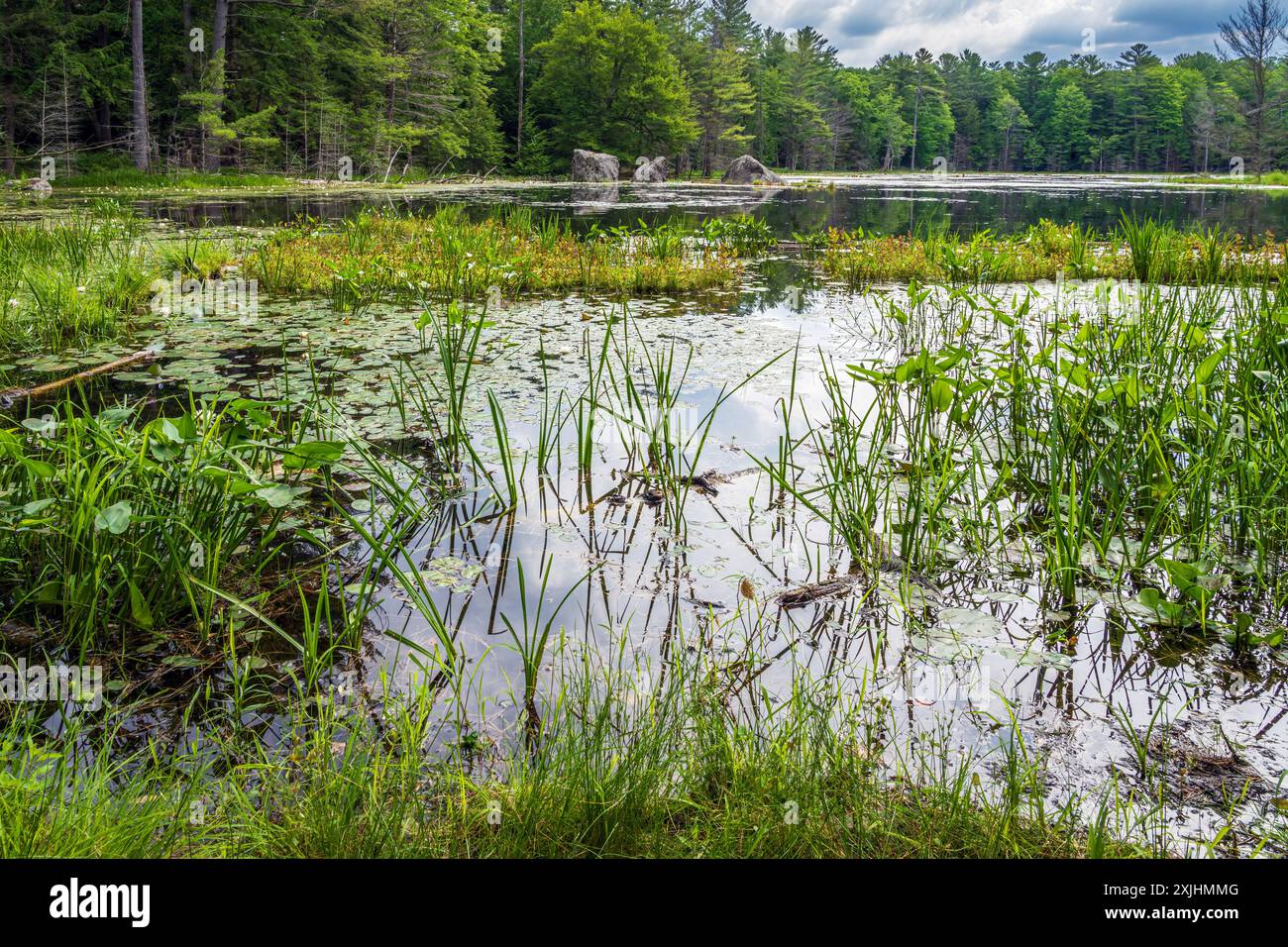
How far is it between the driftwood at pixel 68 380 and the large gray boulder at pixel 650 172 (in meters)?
32.9

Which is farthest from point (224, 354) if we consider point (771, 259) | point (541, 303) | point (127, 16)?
point (127, 16)

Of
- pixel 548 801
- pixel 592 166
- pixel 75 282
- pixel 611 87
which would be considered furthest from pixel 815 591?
pixel 611 87

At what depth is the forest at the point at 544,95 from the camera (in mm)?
24000

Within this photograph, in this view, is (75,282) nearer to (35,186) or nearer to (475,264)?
(475,264)

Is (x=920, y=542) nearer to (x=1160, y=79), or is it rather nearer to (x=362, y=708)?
(x=362, y=708)

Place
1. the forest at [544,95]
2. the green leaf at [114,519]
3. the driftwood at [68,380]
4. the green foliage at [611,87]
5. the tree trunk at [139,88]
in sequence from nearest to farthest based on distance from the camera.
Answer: the green leaf at [114,519] → the driftwood at [68,380] → the tree trunk at [139,88] → the forest at [544,95] → the green foliage at [611,87]

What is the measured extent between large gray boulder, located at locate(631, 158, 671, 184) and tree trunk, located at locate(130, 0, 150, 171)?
19255mm

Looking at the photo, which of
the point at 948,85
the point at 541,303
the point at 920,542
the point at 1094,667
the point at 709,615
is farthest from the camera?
the point at 948,85

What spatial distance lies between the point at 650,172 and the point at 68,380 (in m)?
35.0

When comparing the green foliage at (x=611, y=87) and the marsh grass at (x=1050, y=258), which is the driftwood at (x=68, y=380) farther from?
the green foliage at (x=611, y=87)

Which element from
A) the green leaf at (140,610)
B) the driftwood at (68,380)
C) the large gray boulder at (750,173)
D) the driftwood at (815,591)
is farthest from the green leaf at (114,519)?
the large gray boulder at (750,173)

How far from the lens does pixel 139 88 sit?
20.5 meters
